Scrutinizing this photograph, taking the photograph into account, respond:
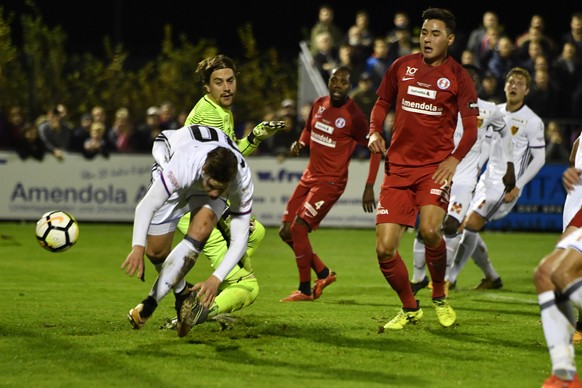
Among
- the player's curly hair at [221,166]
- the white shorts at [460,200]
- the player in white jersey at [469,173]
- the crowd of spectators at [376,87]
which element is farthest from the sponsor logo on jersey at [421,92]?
the crowd of spectators at [376,87]

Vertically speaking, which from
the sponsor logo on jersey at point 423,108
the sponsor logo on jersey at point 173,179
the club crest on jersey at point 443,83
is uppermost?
the club crest on jersey at point 443,83

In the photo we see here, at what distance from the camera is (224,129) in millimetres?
9508

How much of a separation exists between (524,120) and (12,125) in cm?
1126

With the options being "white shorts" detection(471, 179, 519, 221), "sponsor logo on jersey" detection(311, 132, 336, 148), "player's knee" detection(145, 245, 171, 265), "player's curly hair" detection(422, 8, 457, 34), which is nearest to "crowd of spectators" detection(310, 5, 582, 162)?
"white shorts" detection(471, 179, 519, 221)

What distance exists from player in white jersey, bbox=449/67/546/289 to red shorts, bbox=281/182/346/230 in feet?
5.28

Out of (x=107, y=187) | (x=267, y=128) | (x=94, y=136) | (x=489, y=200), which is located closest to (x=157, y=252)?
→ (x=267, y=128)

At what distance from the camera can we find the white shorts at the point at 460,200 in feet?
36.9

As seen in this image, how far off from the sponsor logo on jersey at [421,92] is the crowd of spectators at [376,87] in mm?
10033

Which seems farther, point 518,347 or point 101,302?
point 101,302

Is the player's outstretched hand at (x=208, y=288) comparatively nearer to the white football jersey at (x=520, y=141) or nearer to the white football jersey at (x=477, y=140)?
the white football jersey at (x=477, y=140)

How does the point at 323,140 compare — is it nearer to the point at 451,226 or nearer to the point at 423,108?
the point at 451,226

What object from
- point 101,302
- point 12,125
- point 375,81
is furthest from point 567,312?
point 12,125

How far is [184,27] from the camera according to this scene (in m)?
34.0

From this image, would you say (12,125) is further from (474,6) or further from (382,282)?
(474,6)
